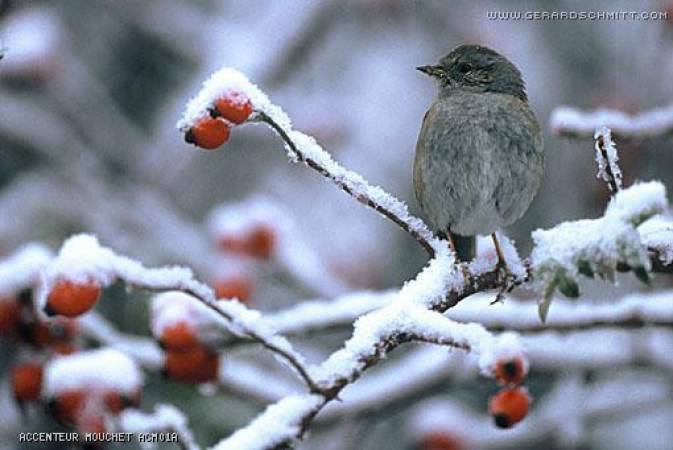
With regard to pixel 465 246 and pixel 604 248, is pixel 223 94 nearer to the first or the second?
pixel 604 248

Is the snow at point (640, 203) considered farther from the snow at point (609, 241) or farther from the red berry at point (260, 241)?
the red berry at point (260, 241)

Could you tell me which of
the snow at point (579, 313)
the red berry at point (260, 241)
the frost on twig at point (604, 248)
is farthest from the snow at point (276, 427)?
the red berry at point (260, 241)

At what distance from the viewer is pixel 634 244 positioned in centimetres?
155

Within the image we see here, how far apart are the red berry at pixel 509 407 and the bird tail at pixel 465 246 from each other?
1.31 m

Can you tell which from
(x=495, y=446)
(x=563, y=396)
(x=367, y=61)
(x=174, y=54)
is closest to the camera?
(x=563, y=396)

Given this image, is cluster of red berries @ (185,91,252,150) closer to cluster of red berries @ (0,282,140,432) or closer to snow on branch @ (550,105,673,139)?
cluster of red berries @ (0,282,140,432)

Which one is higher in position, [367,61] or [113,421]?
[367,61]

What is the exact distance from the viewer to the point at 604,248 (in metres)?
1.58

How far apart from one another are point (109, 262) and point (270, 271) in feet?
5.20

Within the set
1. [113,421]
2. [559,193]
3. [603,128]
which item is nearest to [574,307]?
[603,128]

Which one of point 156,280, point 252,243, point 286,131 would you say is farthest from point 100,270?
point 252,243

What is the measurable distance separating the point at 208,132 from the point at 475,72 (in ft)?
5.21

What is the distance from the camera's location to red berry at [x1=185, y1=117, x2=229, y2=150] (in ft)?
5.76

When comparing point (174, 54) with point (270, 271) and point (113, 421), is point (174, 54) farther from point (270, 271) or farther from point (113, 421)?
point (113, 421)
